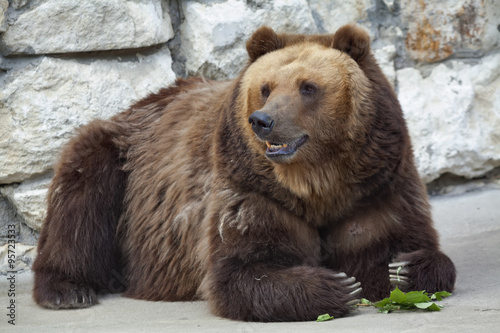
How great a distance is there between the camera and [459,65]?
20.4 feet

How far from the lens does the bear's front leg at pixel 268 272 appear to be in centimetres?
372

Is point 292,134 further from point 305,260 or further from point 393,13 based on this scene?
point 393,13

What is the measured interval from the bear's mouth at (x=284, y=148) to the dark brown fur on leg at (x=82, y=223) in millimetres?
1542

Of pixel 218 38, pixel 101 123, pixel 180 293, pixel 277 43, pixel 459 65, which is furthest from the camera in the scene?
pixel 459 65

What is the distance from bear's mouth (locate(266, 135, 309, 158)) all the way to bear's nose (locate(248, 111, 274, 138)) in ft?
0.36

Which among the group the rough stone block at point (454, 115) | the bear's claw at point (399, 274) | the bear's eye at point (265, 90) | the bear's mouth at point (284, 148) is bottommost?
the bear's claw at point (399, 274)

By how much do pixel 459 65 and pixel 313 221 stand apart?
9.11 feet

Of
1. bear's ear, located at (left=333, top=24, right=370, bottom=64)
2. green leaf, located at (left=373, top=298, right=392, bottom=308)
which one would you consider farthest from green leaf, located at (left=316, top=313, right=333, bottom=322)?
bear's ear, located at (left=333, top=24, right=370, bottom=64)

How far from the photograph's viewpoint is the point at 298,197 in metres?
4.05

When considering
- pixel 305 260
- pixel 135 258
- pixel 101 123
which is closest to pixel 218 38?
pixel 101 123

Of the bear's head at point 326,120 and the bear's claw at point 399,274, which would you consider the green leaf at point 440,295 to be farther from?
the bear's head at point 326,120

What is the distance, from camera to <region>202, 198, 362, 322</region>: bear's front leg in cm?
372

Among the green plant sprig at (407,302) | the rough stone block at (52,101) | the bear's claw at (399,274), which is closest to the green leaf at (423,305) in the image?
the green plant sprig at (407,302)

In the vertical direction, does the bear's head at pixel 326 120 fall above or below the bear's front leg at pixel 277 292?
above
